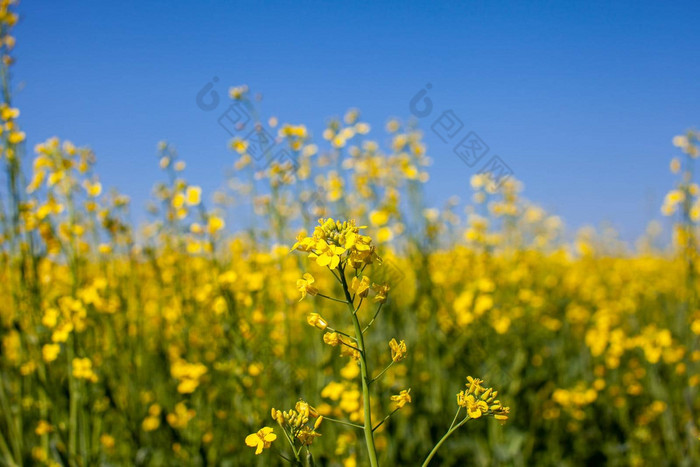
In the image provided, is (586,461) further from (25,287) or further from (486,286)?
(25,287)

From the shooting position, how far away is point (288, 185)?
3.19 metres

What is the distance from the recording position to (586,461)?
3.36 metres

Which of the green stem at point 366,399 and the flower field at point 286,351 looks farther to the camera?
the flower field at point 286,351

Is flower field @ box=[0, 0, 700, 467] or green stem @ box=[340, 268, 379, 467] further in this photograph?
flower field @ box=[0, 0, 700, 467]

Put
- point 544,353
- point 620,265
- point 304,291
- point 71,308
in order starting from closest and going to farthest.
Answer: point 304,291
point 71,308
point 544,353
point 620,265

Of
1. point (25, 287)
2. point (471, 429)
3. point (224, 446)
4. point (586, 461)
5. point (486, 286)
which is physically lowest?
point (586, 461)

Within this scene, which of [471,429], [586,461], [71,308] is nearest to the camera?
[71,308]

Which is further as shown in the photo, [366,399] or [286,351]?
[286,351]

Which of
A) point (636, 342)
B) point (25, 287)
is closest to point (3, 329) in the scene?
point (25, 287)

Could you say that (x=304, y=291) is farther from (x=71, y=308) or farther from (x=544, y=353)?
(x=544, y=353)

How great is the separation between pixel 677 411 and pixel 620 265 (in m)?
5.05

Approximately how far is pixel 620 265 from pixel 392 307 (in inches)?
246

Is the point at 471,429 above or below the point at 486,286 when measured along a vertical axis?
below

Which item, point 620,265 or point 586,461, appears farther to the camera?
point 620,265
